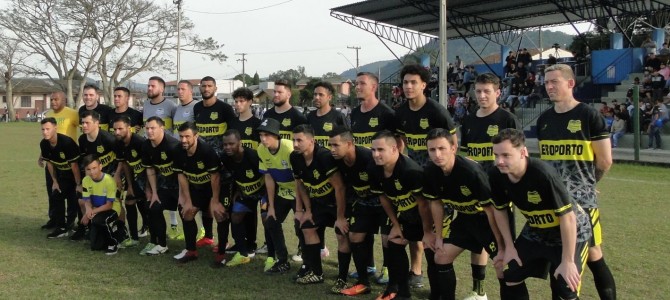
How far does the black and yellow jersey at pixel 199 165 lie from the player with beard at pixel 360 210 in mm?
1769

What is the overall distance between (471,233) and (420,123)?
1.32m

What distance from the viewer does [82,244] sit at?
25.6 feet

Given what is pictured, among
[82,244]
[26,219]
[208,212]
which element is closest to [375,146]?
[208,212]

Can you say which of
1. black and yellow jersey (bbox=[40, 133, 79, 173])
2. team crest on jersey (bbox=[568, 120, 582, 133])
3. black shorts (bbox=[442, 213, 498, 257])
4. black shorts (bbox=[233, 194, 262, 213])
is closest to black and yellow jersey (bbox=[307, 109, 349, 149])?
black shorts (bbox=[233, 194, 262, 213])

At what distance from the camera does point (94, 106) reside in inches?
335

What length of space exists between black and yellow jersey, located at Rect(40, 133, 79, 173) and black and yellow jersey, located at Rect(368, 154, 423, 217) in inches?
191

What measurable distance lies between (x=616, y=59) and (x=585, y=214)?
2199cm

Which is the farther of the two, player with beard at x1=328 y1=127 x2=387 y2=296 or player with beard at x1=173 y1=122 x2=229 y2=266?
player with beard at x1=173 y1=122 x2=229 y2=266

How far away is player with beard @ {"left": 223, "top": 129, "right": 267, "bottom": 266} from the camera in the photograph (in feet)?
21.7

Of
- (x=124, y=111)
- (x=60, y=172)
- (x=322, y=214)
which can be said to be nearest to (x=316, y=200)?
(x=322, y=214)

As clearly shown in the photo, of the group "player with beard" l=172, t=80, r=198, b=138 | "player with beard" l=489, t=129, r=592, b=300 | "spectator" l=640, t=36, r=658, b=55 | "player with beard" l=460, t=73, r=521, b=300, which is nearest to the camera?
"player with beard" l=489, t=129, r=592, b=300

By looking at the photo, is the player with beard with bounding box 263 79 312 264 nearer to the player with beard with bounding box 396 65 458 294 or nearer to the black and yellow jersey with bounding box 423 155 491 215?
the player with beard with bounding box 396 65 458 294

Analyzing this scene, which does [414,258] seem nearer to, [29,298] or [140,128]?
[29,298]

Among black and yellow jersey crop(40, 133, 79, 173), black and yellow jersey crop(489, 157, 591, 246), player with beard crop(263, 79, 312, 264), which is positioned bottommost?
black and yellow jersey crop(489, 157, 591, 246)
